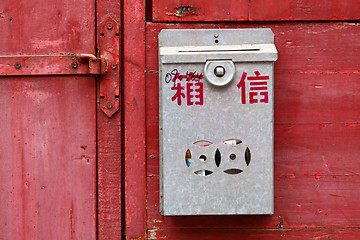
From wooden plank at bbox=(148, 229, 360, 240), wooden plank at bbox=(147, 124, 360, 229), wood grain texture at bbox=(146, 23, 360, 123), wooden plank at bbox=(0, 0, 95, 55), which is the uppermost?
wooden plank at bbox=(0, 0, 95, 55)

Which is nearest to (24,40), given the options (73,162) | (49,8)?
(49,8)

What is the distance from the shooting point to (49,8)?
3.83 feet

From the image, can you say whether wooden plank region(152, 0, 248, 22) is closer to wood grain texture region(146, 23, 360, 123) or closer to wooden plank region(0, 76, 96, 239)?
wood grain texture region(146, 23, 360, 123)

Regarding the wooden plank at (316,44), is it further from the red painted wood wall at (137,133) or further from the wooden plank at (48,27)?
the wooden plank at (48,27)

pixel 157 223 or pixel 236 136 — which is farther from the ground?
pixel 236 136

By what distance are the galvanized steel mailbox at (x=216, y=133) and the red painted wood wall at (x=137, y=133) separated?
0.16 meters

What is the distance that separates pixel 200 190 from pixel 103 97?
463 millimetres

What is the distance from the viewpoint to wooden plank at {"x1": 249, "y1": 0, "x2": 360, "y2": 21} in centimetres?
115

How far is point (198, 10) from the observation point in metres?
1.15

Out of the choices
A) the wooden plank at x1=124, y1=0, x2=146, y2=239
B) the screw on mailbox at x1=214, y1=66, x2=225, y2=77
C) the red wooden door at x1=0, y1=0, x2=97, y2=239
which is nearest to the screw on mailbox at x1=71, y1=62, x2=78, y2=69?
the red wooden door at x1=0, y1=0, x2=97, y2=239

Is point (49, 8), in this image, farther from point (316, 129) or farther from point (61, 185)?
point (316, 129)

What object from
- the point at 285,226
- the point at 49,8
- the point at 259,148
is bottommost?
the point at 285,226

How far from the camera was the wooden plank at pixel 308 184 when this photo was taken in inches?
45.8

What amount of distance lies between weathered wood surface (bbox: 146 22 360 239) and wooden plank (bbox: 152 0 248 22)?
27 mm
